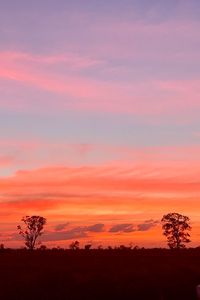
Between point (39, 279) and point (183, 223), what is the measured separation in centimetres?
7358

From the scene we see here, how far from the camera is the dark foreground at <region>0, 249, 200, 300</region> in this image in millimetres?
24109

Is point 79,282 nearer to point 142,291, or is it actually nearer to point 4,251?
point 142,291

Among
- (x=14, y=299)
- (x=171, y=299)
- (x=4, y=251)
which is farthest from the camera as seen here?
(x=4, y=251)

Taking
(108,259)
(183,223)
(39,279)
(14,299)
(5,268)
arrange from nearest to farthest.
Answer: (14,299)
(39,279)
(5,268)
(108,259)
(183,223)

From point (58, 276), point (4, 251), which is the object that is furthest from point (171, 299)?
point (4, 251)

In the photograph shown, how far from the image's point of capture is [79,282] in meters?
25.5

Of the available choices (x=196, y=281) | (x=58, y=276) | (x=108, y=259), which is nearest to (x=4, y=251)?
(x=108, y=259)

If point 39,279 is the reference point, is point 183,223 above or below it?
above

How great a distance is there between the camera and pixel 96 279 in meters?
26.3

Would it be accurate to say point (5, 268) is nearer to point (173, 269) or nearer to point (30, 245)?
point (173, 269)

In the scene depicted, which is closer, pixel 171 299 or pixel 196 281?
pixel 171 299

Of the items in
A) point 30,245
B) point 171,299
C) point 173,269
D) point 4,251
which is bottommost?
point 171,299

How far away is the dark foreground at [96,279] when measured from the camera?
2411 cm

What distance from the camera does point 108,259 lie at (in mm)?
35281
